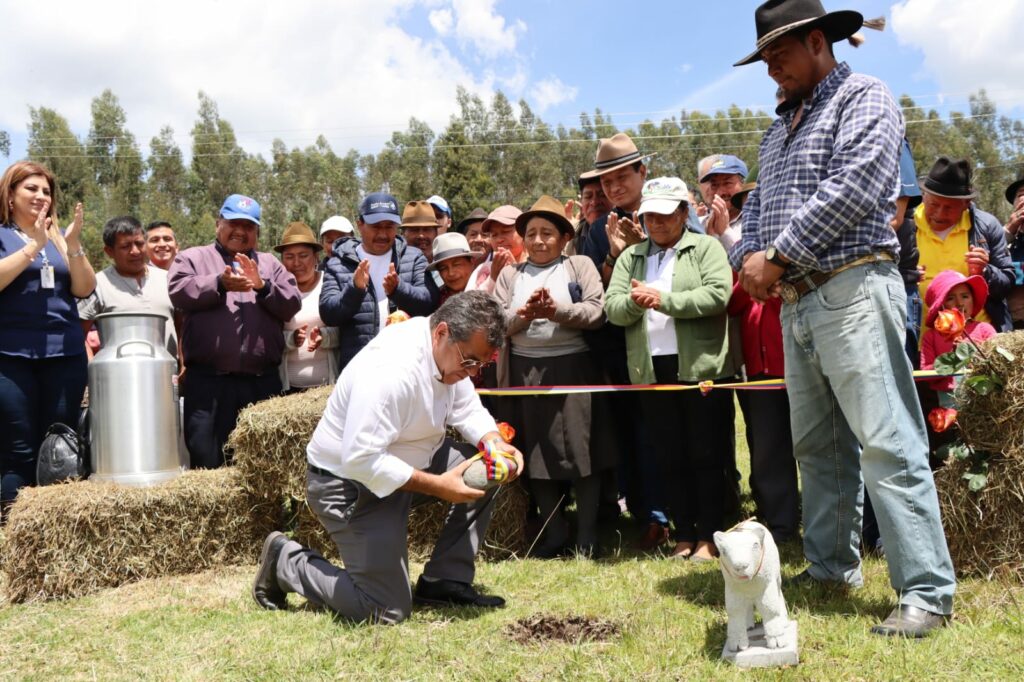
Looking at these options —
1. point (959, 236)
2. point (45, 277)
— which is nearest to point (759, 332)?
point (959, 236)

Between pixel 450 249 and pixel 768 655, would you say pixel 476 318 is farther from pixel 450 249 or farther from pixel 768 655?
pixel 450 249

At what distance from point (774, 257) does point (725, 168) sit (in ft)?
12.0

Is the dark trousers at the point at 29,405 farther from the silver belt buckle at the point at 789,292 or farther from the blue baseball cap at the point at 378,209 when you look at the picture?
the silver belt buckle at the point at 789,292

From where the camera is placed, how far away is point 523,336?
591 centimetres

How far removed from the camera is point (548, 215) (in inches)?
237

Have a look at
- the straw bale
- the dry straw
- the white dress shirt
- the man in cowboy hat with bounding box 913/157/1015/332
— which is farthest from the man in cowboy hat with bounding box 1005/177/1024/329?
the white dress shirt

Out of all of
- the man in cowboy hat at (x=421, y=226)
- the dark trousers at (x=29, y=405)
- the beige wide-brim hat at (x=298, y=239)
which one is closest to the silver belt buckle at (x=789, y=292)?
the beige wide-brim hat at (x=298, y=239)

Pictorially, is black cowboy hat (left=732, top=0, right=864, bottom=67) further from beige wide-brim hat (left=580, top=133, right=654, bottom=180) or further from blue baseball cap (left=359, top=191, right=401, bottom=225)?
blue baseball cap (left=359, top=191, right=401, bottom=225)

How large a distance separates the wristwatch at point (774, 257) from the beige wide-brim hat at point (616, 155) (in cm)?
270

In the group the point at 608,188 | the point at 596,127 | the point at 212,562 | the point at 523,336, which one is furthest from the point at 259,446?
the point at 596,127

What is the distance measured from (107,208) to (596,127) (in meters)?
43.4

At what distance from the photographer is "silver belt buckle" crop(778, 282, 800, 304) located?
3.93m

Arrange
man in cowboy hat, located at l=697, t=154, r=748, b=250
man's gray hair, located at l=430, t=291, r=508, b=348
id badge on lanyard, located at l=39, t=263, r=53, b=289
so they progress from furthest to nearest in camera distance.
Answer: man in cowboy hat, located at l=697, t=154, r=748, b=250, id badge on lanyard, located at l=39, t=263, r=53, b=289, man's gray hair, located at l=430, t=291, r=508, b=348

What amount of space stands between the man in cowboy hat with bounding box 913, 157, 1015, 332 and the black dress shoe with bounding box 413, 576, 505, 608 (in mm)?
3975
